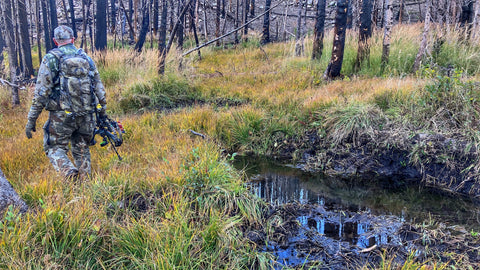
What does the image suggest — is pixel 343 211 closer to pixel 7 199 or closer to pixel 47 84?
pixel 7 199

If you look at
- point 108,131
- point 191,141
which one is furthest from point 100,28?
point 108,131

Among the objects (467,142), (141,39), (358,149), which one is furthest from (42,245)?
(141,39)

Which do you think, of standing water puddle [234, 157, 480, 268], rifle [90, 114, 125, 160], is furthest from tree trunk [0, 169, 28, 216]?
standing water puddle [234, 157, 480, 268]

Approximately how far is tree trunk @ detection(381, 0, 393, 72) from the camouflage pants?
24.2 ft

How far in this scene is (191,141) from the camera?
616cm

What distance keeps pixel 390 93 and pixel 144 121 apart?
508cm

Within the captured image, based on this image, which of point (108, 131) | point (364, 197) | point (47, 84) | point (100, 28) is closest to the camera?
point (47, 84)

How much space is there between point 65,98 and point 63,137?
564 millimetres

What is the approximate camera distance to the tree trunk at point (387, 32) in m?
8.48

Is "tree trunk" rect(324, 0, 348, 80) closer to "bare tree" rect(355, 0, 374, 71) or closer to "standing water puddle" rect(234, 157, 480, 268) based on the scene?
"bare tree" rect(355, 0, 374, 71)

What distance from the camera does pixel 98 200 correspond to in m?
3.78

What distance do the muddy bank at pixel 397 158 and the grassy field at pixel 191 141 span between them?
23cm

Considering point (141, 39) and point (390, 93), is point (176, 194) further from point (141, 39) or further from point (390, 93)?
point (141, 39)

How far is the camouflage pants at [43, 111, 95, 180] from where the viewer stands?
4.48 metres
